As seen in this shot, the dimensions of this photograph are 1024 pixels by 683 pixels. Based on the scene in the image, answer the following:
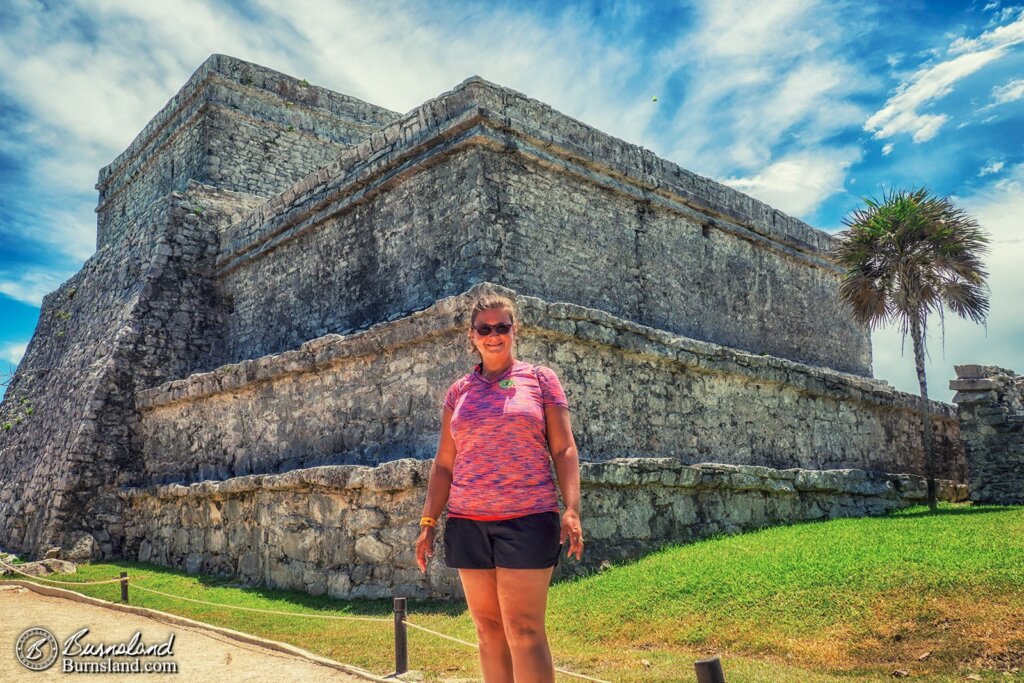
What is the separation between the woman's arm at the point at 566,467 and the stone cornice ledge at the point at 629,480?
12.8 feet

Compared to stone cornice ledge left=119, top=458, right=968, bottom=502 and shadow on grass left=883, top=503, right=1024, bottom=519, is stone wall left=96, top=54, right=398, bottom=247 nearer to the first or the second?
stone cornice ledge left=119, top=458, right=968, bottom=502

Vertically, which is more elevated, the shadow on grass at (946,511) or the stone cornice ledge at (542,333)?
the stone cornice ledge at (542,333)

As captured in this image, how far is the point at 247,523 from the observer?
9219 mm

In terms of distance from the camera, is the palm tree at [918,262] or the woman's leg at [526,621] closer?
the woman's leg at [526,621]

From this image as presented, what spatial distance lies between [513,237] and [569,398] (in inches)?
75.7

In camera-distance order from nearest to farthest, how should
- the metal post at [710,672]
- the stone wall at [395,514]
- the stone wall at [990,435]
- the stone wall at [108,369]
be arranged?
the metal post at [710,672], the stone wall at [395,514], the stone wall at [990,435], the stone wall at [108,369]

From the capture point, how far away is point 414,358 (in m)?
8.39

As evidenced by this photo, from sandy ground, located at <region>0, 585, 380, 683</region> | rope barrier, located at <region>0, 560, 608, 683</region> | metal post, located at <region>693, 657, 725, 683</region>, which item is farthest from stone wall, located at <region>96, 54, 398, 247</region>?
metal post, located at <region>693, 657, 725, 683</region>

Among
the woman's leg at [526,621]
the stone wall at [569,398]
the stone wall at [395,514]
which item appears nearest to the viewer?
the woman's leg at [526,621]

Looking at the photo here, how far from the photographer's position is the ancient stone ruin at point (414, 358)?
820 centimetres

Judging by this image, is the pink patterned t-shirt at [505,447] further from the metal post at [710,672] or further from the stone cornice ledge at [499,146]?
the stone cornice ledge at [499,146]

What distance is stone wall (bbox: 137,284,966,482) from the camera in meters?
8.19

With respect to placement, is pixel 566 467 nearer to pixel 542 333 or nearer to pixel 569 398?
pixel 542 333

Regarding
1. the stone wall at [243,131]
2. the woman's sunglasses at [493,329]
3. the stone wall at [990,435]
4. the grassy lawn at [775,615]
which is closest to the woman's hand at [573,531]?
the woman's sunglasses at [493,329]
